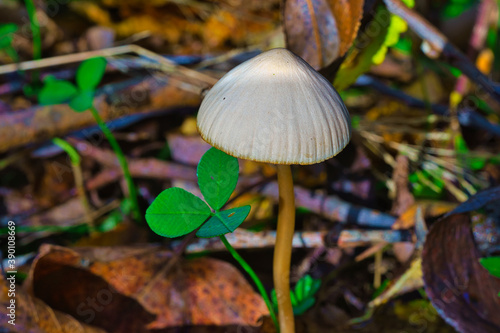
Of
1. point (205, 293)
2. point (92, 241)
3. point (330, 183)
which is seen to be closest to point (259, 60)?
point (205, 293)

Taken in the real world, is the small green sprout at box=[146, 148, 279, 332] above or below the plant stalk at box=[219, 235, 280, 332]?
above

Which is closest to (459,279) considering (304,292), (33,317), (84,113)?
(304,292)

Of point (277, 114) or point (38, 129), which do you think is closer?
point (277, 114)

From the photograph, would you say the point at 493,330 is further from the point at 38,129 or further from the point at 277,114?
the point at 38,129

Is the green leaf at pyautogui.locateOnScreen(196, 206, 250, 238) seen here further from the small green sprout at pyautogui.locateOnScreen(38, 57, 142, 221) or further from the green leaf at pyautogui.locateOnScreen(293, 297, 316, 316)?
the small green sprout at pyautogui.locateOnScreen(38, 57, 142, 221)

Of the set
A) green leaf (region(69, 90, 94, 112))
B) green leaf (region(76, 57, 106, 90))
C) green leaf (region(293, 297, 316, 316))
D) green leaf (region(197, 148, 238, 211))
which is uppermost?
green leaf (region(76, 57, 106, 90))

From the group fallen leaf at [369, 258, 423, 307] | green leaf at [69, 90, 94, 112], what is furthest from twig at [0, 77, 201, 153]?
fallen leaf at [369, 258, 423, 307]
